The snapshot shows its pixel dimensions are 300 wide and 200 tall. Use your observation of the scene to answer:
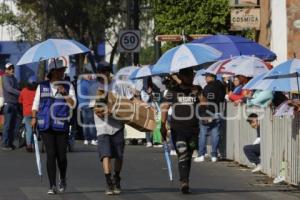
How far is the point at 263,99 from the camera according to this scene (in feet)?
51.8

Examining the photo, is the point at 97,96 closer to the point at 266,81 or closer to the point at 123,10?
the point at 266,81

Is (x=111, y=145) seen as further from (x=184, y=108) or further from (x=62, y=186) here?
(x=184, y=108)

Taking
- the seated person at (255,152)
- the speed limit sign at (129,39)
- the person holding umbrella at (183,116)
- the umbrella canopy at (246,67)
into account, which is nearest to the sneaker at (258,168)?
the seated person at (255,152)

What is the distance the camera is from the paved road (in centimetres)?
1275

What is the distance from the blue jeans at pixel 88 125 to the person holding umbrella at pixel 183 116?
412 inches

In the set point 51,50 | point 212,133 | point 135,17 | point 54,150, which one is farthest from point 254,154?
point 135,17

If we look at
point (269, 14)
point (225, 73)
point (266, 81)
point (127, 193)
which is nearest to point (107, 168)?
point (127, 193)

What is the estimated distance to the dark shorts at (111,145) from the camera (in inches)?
498

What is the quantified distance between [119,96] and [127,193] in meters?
1.39

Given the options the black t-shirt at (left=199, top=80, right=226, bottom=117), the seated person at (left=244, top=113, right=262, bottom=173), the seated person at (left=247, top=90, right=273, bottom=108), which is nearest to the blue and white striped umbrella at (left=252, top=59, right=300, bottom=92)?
the seated person at (left=247, top=90, right=273, bottom=108)

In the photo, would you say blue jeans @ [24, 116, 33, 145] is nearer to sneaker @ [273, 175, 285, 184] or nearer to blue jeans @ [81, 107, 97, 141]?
blue jeans @ [81, 107, 97, 141]

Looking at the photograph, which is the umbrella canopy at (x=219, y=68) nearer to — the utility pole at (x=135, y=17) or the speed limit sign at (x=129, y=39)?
the speed limit sign at (x=129, y=39)

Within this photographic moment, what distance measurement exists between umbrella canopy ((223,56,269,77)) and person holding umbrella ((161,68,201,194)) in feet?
13.4

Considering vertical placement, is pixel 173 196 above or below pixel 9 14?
below
